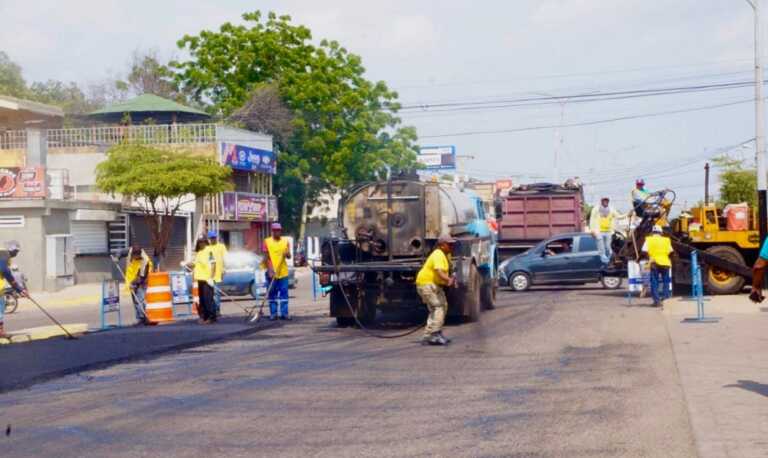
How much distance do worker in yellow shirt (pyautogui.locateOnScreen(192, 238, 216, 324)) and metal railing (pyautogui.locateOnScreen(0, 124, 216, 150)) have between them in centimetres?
2791

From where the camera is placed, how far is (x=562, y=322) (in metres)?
19.1

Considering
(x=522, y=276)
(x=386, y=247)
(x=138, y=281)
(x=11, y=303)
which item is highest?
(x=386, y=247)

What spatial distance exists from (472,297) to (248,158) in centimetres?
3284

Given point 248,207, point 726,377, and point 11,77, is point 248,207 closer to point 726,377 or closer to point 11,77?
point 11,77

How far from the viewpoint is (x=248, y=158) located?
50938 mm

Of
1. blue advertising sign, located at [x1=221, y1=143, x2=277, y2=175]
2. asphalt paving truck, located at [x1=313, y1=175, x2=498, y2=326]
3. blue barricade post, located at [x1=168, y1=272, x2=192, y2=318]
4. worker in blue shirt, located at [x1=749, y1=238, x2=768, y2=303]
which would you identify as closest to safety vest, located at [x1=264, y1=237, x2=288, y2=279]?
asphalt paving truck, located at [x1=313, y1=175, x2=498, y2=326]

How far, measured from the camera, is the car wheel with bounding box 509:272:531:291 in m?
28.8

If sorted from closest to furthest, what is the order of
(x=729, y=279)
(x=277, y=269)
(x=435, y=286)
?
(x=435, y=286) < (x=277, y=269) < (x=729, y=279)

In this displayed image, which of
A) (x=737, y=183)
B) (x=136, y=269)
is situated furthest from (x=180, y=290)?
(x=737, y=183)

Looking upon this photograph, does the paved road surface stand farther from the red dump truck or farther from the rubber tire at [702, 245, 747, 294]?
the red dump truck

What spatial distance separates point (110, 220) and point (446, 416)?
3523cm

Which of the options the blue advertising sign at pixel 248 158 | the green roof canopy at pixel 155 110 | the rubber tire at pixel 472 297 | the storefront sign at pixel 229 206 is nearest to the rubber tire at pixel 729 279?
the rubber tire at pixel 472 297

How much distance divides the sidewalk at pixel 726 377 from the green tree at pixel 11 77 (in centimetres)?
5575

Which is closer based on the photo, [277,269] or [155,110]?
[277,269]
